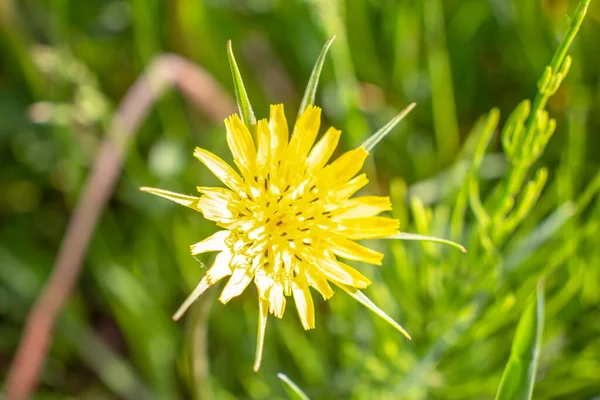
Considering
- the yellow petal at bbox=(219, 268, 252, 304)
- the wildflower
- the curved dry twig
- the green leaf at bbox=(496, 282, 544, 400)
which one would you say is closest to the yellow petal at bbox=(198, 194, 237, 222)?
the wildflower

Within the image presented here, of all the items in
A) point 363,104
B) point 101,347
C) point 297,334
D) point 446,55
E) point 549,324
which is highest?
point 446,55

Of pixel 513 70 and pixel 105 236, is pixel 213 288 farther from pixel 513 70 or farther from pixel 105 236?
pixel 513 70

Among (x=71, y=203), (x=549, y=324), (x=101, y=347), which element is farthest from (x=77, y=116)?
(x=549, y=324)

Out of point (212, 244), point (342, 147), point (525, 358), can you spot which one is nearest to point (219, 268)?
point (212, 244)

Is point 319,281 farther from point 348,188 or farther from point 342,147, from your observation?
point 342,147

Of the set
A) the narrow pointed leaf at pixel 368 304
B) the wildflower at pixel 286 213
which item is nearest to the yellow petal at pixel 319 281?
the wildflower at pixel 286 213
